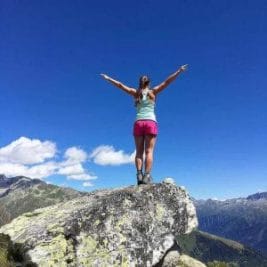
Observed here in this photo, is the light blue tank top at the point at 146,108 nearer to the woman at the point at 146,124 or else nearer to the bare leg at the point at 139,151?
the woman at the point at 146,124

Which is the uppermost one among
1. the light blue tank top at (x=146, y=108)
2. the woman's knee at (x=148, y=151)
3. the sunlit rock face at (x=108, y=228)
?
the light blue tank top at (x=146, y=108)

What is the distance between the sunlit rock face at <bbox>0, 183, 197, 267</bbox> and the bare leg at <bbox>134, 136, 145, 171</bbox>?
106 centimetres

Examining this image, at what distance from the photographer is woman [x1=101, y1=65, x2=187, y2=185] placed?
58.0 feet

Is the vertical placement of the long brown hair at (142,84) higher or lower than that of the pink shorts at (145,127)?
higher

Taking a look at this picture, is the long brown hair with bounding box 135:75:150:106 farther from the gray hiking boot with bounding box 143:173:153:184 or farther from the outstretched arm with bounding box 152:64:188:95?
the gray hiking boot with bounding box 143:173:153:184

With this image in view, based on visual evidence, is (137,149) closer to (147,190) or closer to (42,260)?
(147,190)

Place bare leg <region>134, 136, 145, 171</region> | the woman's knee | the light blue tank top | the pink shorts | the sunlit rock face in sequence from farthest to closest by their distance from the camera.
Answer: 1. bare leg <region>134, 136, 145, 171</region>
2. the woman's knee
3. the light blue tank top
4. the pink shorts
5. the sunlit rock face

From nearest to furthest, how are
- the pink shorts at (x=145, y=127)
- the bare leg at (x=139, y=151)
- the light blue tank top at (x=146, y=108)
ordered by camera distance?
the pink shorts at (x=145, y=127) < the light blue tank top at (x=146, y=108) < the bare leg at (x=139, y=151)

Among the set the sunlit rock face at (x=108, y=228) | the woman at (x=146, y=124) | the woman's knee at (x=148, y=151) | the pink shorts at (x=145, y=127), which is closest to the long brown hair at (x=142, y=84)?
the woman at (x=146, y=124)

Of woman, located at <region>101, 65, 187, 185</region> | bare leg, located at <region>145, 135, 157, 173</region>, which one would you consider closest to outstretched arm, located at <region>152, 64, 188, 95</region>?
woman, located at <region>101, 65, 187, 185</region>

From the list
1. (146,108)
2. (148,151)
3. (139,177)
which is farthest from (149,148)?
(146,108)

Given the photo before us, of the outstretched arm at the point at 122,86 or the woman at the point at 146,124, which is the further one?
the outstretched arm at the point at 122,86

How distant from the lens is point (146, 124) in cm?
1756

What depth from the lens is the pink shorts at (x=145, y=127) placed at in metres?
17.6
